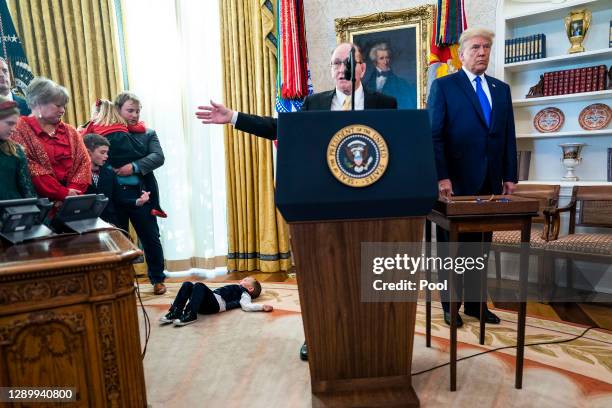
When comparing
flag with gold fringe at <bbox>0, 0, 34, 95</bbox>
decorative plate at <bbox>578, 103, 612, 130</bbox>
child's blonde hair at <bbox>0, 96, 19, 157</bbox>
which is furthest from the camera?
flag with gold fringe at <bbox>0, 0, 34, 95</bbox>

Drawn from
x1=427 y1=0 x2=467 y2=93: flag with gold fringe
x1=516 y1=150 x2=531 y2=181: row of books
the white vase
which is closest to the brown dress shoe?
x1=427 y1=0 x2=467 y2=93: flag with gold fringe

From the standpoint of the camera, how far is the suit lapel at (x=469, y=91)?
7.64 feet

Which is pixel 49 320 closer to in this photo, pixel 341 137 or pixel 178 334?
pixel 341 137

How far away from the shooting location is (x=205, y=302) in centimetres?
288

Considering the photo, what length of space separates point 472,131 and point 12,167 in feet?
7.73

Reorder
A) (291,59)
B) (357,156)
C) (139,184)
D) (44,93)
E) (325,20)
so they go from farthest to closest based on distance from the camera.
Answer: (325,20) → (291,59) → (139,184) → (44,93) → (357,156)

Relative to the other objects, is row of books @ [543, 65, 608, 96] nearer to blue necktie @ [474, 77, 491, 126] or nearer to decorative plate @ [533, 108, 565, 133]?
decorative plate @ [533, 108, 565, 133]

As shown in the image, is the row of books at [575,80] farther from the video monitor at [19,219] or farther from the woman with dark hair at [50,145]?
the video monitor at [19,219]

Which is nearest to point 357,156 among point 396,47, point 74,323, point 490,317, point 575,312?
point 74,323

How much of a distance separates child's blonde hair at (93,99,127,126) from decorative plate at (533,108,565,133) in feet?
11.4

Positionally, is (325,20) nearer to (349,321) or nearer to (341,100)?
(341,100)

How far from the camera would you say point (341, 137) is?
4.45ft

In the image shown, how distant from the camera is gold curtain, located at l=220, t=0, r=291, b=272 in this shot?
397 cm

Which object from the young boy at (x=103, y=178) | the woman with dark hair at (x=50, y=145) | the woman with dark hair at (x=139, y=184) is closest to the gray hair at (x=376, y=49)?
the woman with dark hair at (x=139, y=184)
